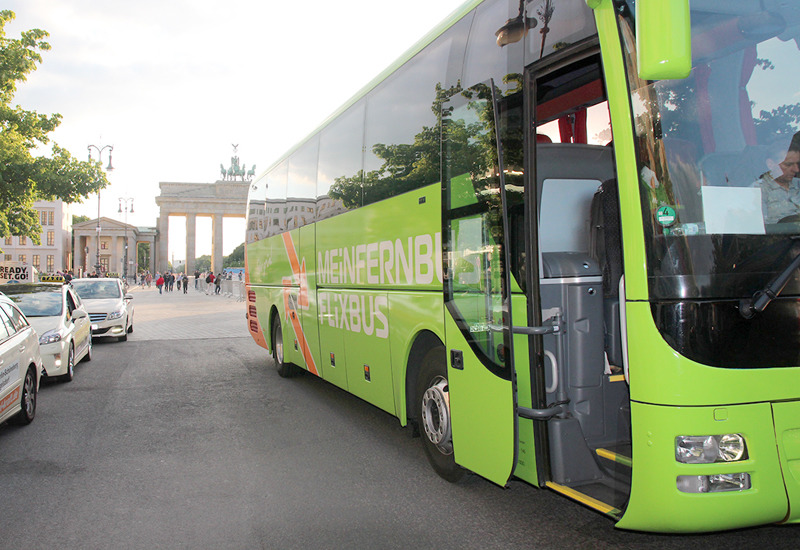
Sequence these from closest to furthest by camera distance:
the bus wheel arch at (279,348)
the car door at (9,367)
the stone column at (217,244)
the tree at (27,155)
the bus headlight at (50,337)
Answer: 1. the car door at (9,367)
2. the bus headlight at (50,337)
3. the bus wheel arch at (279,348)
4. the tree at (27,155)
5. the stone column at (217,244)

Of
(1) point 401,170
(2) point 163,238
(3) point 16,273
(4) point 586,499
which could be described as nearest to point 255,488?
(4) point 586,499

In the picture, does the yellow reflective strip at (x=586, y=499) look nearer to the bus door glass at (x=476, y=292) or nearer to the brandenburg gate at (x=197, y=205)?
the bus door glass at (x=476, y=292)

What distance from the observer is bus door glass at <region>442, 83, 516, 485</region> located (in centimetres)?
382

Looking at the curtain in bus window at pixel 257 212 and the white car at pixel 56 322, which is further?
the curtain in bus window at pixel 257 212

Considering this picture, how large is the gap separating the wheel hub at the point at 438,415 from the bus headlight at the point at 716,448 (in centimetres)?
210

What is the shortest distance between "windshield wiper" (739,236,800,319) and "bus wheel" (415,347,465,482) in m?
2.30

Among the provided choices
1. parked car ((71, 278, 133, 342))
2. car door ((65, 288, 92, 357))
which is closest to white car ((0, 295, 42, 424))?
car door ((65, 288, 92, 357))

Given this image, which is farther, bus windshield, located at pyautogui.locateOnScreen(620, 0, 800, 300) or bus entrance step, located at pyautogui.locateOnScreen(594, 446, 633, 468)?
bus entrance step, located at pyautogui.locateOnScreen(594, 446, 633, 468)

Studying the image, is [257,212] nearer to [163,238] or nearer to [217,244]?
[217,244]

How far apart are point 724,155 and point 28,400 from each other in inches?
284

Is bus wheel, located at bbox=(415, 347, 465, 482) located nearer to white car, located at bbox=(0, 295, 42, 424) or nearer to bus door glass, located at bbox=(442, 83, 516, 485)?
bus door glass, located at bbox=(442, 83, 516, 485)

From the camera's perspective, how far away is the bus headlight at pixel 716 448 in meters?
2.87

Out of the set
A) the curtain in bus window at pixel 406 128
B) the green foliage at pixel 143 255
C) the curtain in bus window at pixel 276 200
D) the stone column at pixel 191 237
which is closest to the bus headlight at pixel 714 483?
the curtain in bus window at pixel 406 128

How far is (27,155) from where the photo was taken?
19109mm
